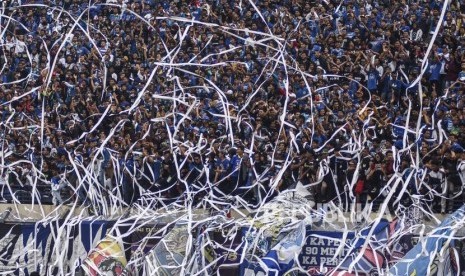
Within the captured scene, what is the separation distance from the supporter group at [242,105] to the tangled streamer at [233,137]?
0.04 meters

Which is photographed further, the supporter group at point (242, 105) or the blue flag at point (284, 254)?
the supporter group at point (242, 105)

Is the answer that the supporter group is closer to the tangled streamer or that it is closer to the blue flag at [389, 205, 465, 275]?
the tangled streamer

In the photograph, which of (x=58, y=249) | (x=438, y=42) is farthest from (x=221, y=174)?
(x=438, y=42)

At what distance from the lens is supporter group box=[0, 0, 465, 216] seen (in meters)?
23.2

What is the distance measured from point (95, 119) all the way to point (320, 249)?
20.1 feet

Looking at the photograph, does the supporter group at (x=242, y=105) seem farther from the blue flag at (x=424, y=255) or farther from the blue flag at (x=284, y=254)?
the blue flag at (x=284, y=254)

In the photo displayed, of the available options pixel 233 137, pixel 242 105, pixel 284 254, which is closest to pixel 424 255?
pixel 284 254

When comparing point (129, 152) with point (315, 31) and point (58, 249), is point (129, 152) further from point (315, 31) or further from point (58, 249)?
point (315, 31)

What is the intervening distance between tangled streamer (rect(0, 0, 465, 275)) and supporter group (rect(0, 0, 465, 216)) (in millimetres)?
36

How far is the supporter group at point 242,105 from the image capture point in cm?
2316

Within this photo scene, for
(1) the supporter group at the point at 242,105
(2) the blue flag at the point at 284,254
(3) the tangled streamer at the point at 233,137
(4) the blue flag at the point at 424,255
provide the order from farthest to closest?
(1) the supporter group at the point at 242,105 < (3) the tangled streamer at the point at 233,137 < (2) the blue flag at the point at 284,254 < (4) the blue flag at the point at 424,255

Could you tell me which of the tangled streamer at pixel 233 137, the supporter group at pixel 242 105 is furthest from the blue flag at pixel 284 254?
the supporter group at pixel 242 105

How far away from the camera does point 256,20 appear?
27938mm

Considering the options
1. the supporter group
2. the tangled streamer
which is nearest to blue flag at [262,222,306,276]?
the tangled streamer
